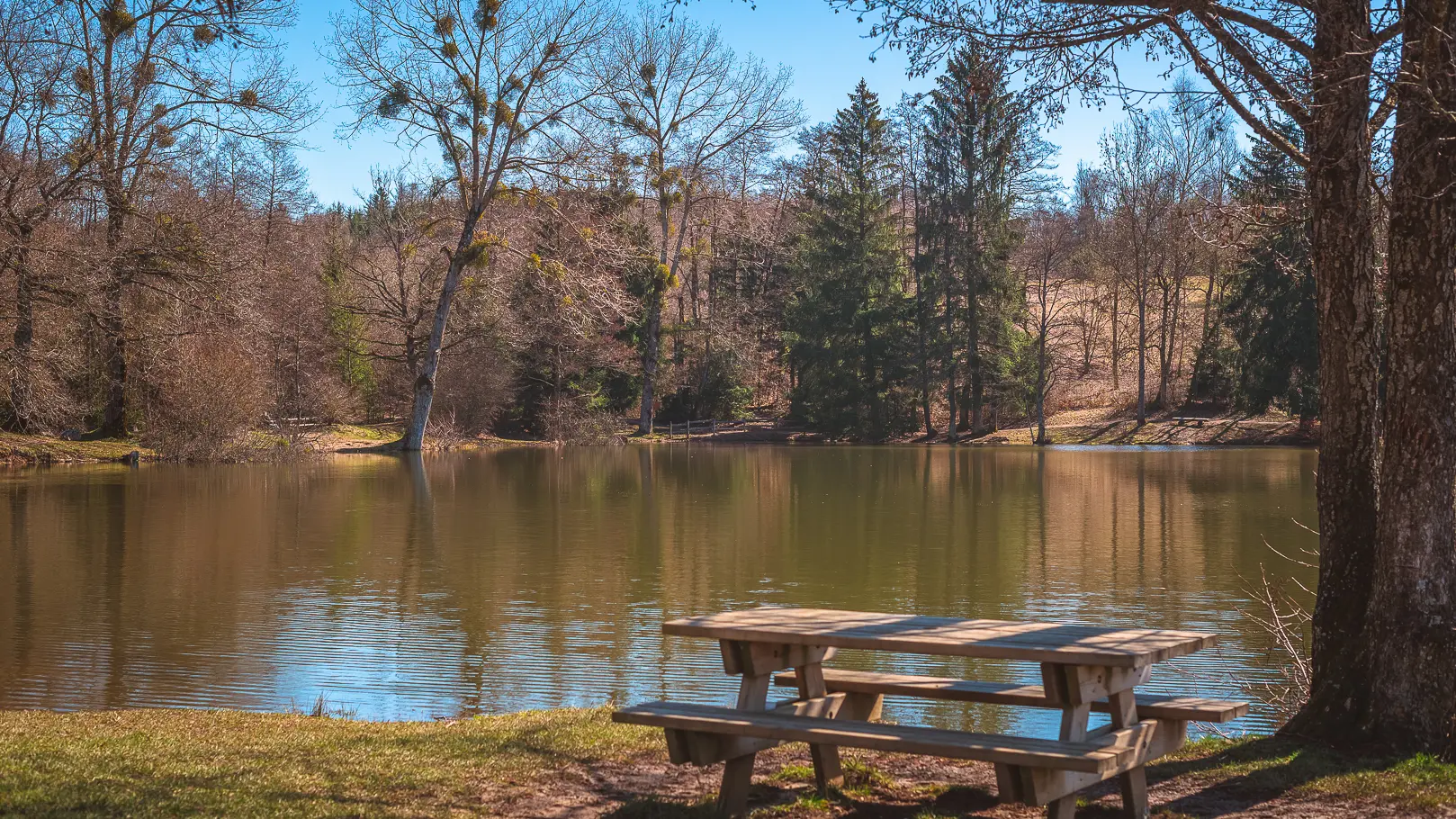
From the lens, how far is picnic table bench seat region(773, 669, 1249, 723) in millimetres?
4965

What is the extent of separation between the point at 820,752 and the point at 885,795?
0.35 m

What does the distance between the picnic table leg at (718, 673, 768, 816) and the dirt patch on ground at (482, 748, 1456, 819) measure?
10 centimetres

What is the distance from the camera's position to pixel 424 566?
14.7 m

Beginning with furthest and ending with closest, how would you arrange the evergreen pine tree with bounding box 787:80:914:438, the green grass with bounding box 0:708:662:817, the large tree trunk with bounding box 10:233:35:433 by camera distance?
the evergreen pine tree with bounding box 787:80:914:438, the large tree trunk with bounding box 10:233:35:433, the green grass with bounding box 0:708:662:817

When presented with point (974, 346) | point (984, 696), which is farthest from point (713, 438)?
point (984, 696)

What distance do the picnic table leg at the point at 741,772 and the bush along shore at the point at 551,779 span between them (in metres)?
0.14

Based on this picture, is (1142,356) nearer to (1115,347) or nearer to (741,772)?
(1115,347)

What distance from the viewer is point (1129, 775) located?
16.0 feet

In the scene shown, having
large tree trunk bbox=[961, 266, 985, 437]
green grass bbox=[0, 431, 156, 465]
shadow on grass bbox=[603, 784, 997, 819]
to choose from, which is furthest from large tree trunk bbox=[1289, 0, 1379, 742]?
large tree trunk bbox=[961, 266, 985, 437]

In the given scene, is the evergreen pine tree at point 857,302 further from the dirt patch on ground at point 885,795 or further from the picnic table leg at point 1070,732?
the picnic table leg at point 1070,732

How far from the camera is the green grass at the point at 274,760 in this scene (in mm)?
4883

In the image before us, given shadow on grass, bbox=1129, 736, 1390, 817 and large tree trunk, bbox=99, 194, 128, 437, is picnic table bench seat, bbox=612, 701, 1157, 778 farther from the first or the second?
large tree trunk, bbox=99, 194, 128, 437

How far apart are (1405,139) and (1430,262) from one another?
61 centimetres

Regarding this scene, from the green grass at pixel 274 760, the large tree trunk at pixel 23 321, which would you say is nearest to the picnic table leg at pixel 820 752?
the green grass at pixel 274 760
